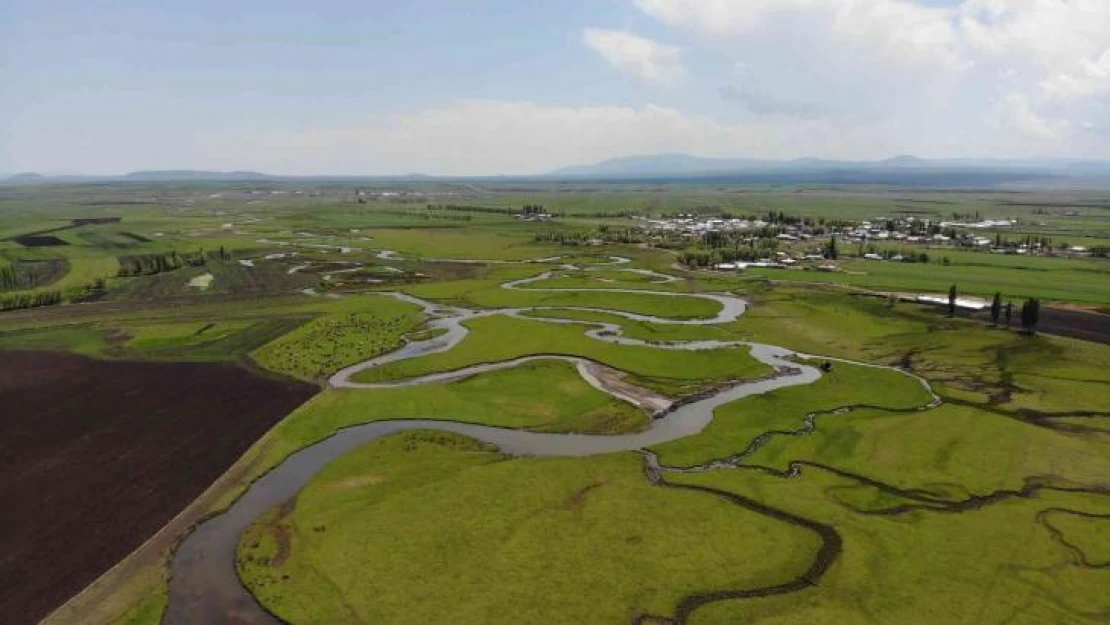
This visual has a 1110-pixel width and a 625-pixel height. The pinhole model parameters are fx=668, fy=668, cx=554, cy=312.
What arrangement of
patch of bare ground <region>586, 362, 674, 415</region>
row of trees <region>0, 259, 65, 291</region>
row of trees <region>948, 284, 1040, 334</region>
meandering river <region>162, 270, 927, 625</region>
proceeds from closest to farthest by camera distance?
meandering river <region>162, 270, 927, 625</region>
patch of bare ground <region>586, 362, 674, 415</region>
row of trees <region>948, 284, 1040, 334</region>
row of trees <region>0, 259, 65, 291</region>

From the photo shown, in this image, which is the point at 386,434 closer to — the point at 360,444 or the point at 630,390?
the point at 360,444

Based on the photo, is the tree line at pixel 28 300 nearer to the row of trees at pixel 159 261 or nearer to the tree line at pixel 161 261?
the tree line at pixel 161 261

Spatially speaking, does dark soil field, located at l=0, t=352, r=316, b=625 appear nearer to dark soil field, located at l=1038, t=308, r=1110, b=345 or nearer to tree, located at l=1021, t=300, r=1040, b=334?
tree, located at l=1021, t=300, r=1040, b=334

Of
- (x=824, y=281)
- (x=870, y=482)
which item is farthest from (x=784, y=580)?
(x=824, y=281)

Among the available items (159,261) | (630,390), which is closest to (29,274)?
(159,261)

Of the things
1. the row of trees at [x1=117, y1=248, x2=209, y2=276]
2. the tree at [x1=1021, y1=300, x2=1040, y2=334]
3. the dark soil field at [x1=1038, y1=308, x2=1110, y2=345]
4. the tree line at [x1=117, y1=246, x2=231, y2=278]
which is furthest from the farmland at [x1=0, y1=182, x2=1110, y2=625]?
the row of trees at [x1=117, y1=248, x2=209, y2=276]

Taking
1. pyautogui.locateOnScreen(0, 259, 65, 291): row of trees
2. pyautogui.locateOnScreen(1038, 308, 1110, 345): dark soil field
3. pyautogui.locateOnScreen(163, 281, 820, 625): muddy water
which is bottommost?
pyautogui.locateOnScreen(163, 281, 820, 625): muddy water
